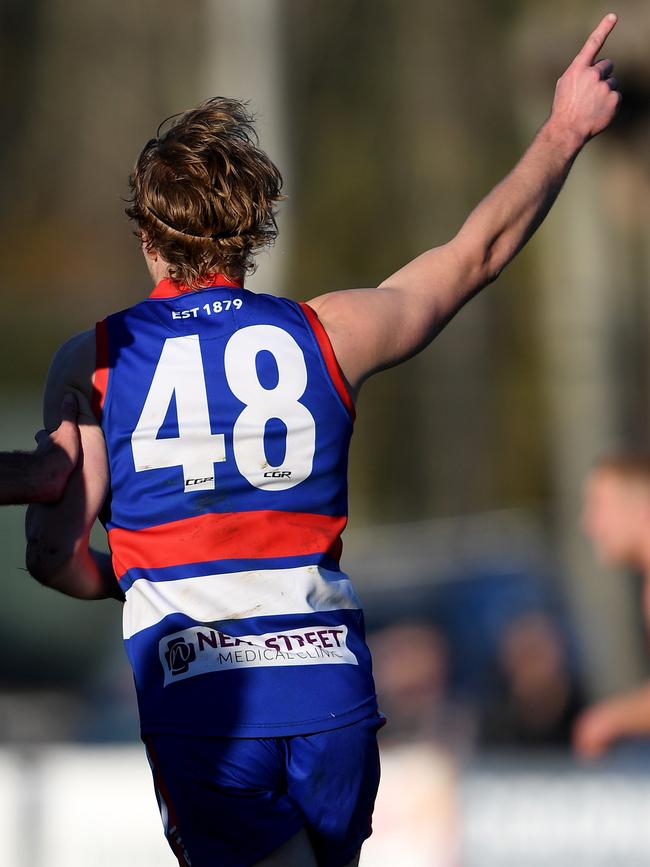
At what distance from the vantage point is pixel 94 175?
1761 centimetres

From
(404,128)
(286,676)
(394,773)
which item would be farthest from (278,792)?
(404,128)

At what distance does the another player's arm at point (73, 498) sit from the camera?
307cm

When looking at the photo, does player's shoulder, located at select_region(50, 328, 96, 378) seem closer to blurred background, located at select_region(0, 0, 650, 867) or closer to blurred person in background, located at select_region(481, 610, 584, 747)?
blurred background, located at select_region(0, 0, 650, 867)

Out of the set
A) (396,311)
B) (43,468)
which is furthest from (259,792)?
(396,311)

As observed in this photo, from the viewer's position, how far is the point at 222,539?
2.97 meters

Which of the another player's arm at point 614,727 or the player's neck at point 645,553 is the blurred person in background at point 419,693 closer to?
the another player's arm at point 614,727

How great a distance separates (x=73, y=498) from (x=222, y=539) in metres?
0.35

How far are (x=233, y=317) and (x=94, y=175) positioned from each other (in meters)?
15.0

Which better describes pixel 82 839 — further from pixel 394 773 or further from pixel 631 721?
pixel 631 721

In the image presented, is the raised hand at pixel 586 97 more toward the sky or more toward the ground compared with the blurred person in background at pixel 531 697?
more toward the sky

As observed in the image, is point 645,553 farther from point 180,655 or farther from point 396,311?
point 180,655

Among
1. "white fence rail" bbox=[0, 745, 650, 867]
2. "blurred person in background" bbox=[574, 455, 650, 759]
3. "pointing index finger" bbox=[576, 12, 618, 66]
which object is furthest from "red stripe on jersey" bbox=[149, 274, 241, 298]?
"white fence rail" bbox=[0, 745, 650, 867]

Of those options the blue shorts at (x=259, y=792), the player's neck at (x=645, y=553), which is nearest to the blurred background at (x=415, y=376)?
the player's neck at (x=645, y=553)

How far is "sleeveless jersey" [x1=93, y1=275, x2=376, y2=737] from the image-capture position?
2.96 m
